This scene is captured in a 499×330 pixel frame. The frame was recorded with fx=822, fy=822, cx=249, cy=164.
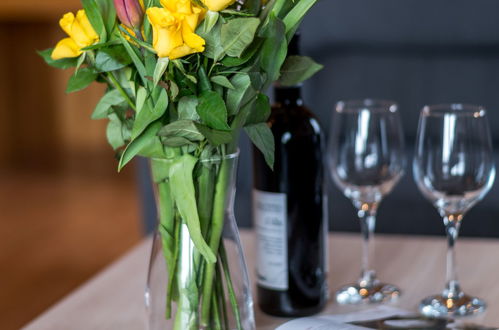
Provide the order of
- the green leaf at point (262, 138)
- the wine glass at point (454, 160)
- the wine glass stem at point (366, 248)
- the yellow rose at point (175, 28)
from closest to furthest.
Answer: the yellow rose at point (175, 28), the green leaf at point (262, 138), the wine glass at point (454, 160), the wine glass stem at point (366, 248)

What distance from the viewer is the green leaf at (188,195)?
2.36 ft

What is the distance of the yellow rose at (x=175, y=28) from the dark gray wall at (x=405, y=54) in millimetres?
1282

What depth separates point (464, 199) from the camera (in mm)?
906

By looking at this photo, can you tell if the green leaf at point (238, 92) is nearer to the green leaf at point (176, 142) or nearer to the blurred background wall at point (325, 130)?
the green leaf at point (176, 142)

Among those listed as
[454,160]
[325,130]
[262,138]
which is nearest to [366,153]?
[454,160]

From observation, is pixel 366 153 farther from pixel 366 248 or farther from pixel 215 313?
pixel 215 313

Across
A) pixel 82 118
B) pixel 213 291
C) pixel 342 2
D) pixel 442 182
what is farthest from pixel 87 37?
pixel 82 118

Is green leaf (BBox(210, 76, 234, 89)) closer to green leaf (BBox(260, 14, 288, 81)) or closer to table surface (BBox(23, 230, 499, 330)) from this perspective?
green leaf (BBox(260, 14, 288, 81))

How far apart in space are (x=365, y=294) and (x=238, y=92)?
1.26ft

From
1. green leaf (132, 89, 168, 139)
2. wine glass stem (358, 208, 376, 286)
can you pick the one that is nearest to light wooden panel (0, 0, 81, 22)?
wine glass stem (358, 208, 376, 286)

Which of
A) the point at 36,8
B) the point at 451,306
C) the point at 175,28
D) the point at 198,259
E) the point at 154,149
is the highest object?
the point at 36,8

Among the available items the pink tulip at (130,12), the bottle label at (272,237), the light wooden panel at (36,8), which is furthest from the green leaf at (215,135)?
the light wooden panel at (36,8)

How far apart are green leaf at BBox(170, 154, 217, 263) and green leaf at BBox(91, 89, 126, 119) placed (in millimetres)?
88

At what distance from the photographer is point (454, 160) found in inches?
34.7
